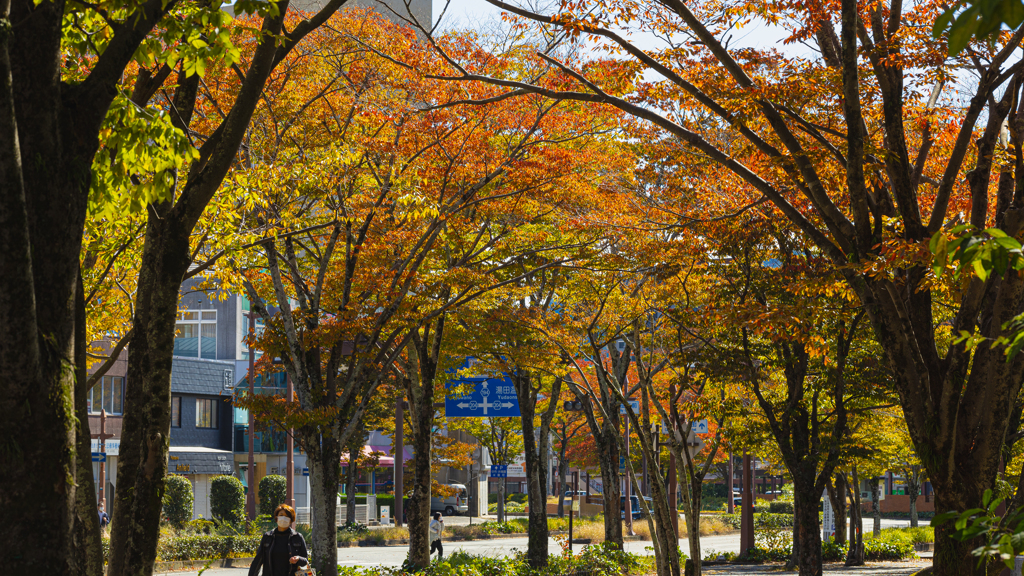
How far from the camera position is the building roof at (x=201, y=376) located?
43.5 meters

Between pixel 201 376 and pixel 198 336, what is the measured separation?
3.97 m

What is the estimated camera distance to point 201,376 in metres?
45.2

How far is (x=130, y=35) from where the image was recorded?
4531 mm

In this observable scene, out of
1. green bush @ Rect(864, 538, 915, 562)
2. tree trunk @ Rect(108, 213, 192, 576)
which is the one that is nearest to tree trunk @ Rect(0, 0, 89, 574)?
tree trunk @ Rect(108, 213, 192, 576)

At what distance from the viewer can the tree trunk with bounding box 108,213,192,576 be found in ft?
17.2

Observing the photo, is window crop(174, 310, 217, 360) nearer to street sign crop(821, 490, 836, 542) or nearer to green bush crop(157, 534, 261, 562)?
green bush crop(157, 534, 261, 562)

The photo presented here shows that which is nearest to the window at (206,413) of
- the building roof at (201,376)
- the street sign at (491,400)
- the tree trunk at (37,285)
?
the building roof at (201,376)

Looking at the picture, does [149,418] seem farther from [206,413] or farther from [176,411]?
[206,413]

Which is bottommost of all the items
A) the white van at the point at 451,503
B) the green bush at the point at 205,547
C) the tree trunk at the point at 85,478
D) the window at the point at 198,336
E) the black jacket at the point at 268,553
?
the white van at the point at 451,503

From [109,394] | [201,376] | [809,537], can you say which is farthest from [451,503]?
[809,537]

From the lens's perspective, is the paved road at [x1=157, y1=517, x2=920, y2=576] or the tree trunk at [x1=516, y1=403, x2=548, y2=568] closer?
the tree trunk at [x1=516, y1=403, x2=548, y2=568]

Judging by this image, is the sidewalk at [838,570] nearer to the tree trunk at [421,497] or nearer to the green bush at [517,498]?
the tree trunk at [421,497]

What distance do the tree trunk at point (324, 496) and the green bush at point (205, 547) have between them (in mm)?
11294

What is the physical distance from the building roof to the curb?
2066 centimetres
